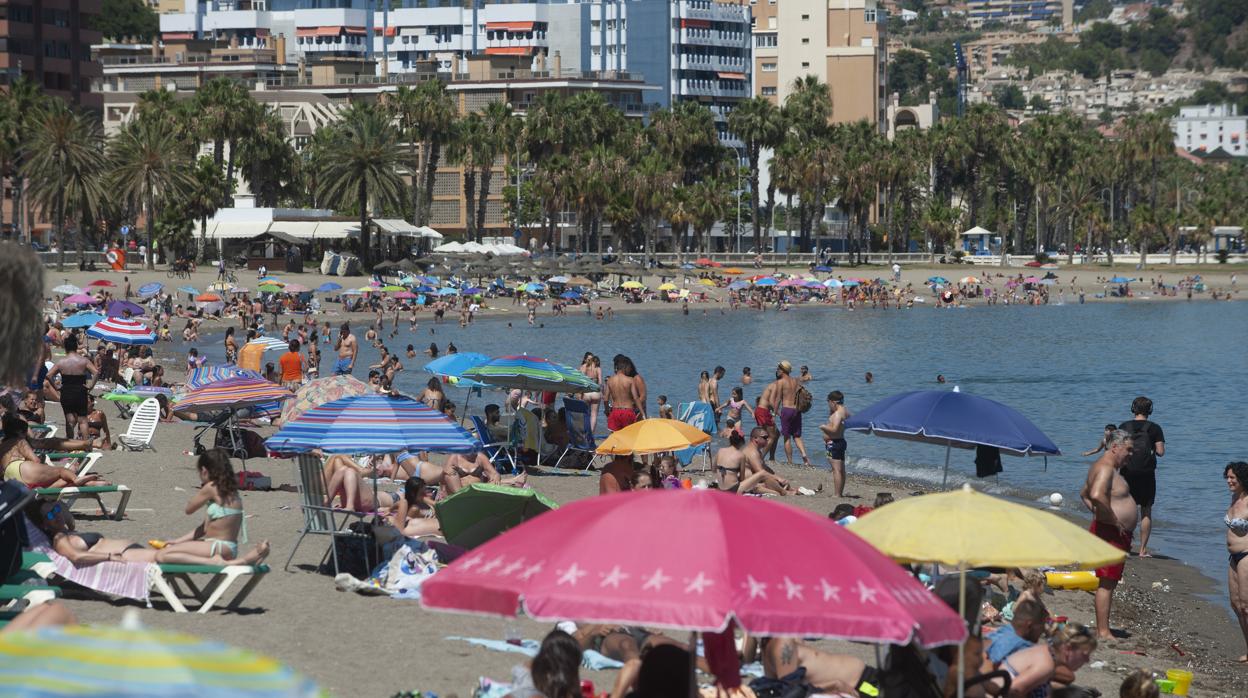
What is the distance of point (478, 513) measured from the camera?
39.1 ft

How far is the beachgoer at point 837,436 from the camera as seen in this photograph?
1789 cm

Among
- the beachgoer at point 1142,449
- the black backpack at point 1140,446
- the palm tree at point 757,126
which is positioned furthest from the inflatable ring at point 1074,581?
the palm tree at point 757,126

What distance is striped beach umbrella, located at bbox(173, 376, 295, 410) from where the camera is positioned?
16734mm

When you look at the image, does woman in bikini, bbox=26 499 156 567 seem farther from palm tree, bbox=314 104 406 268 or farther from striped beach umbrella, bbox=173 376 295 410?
palm tree, bbox=314 104 406 268

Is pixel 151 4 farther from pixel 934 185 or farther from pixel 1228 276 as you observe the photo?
pixel 1228 276

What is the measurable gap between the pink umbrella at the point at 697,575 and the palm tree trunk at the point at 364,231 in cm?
7099

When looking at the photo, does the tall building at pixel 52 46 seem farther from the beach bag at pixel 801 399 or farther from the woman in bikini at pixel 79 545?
the woman in bikini at pixel 79 545

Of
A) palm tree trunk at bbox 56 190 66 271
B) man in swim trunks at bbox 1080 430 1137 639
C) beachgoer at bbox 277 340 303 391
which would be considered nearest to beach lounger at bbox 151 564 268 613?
man in swim trunks at bbox 1080 430 1137 639

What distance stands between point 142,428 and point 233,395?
2.30 meters

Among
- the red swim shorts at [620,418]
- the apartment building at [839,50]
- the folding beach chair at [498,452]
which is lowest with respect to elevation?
the folding beach chair at [498,452]

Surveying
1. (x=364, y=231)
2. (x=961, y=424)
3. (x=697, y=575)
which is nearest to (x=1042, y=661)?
(x=697, y=575)

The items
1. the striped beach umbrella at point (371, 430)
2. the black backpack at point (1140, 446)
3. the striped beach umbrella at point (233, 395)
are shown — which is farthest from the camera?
the striped beach umbrella at point (233, 395)

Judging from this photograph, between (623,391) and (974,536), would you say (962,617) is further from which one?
(623,391)

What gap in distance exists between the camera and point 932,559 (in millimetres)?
7148
